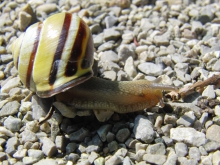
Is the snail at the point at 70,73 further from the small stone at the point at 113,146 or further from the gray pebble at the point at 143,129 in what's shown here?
the small stone at the point at 113,146

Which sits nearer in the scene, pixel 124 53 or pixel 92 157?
pixel 92 157

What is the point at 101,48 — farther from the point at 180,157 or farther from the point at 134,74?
the point at 180,157

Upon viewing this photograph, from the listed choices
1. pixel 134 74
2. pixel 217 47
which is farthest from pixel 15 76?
pixel 217 47

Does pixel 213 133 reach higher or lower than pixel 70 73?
lower

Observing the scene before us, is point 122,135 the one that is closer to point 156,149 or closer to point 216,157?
point 156,149

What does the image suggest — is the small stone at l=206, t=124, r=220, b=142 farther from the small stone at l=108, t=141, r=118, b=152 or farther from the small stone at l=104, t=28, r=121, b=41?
the small stone at l=104, t=28, r=121, b=41

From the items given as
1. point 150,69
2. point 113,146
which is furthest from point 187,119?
point 150,69

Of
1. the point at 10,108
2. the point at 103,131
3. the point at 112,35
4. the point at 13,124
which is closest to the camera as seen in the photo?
the point at 103,131

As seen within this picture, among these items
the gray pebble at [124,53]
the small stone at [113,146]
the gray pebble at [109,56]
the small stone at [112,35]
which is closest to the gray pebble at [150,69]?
the gray pebble at [124,53]
